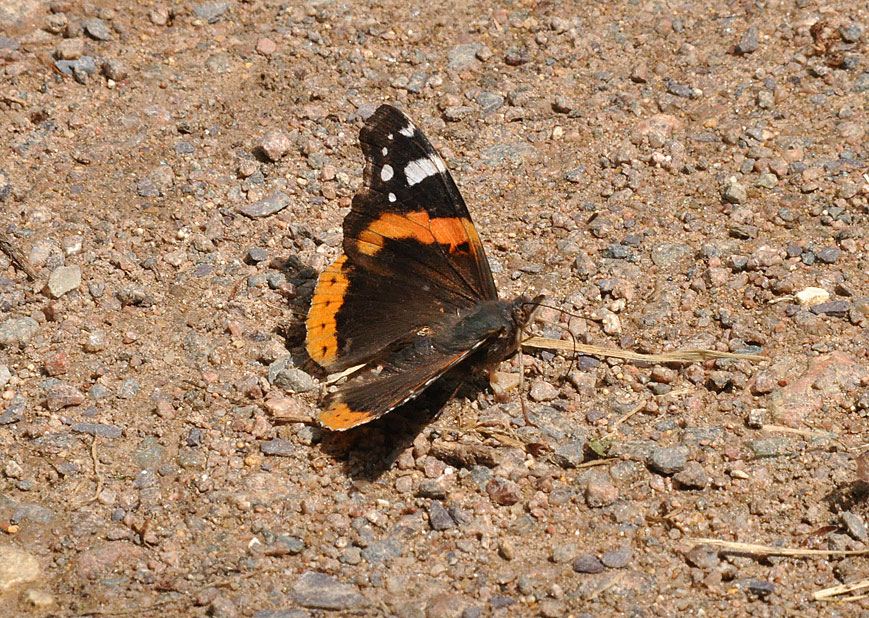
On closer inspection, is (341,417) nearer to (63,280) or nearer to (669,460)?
(669,460)

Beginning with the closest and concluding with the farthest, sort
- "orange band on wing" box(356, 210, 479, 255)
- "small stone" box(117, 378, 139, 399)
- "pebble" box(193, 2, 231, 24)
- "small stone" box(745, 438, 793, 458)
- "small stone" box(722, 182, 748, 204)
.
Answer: "small stone" box(745, 438, 793, 458) < "small stone" box(117, 378, 139, 399) < "orange band on wing" box(356, 210, 479, 255) < "small stone" box(722, 182, 748, 204) < "pebble" box(193, 2, 231, 24)

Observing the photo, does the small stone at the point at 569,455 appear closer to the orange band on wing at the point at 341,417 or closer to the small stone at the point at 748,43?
the orange band on wing at the point at 341,417

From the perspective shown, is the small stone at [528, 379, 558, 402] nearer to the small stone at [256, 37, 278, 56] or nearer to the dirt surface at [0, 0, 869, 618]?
the dirt surface at [0, 0, 869, 618]

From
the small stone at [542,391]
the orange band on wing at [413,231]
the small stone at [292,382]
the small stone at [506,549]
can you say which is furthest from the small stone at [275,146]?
the small stone at [506,549]

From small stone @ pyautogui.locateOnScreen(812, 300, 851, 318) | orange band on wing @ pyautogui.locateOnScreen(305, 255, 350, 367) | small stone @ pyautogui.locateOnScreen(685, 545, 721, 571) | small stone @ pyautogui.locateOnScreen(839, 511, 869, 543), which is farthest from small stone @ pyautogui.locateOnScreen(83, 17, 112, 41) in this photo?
small stone @ pyautogui.locateOnScreen(839, 511, 869, 543)

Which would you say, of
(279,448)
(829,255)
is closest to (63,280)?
(279,448)

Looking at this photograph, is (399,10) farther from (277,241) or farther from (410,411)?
(410,411)

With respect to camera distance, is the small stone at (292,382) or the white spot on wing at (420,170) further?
the white spot on wing at (420,170)
